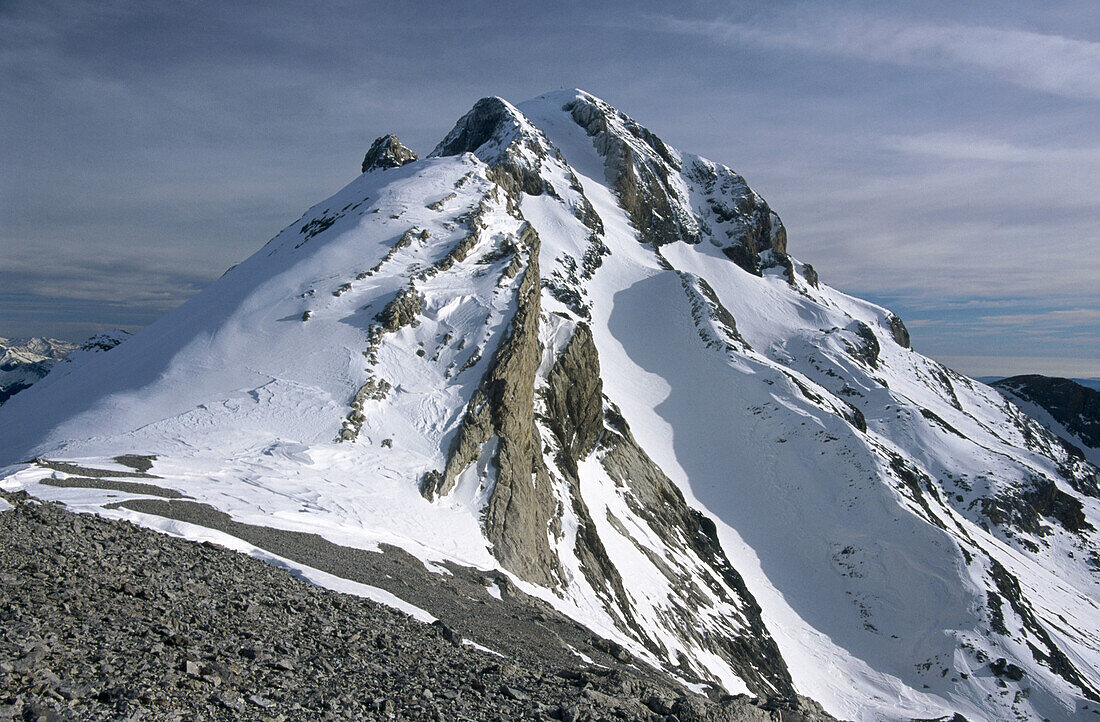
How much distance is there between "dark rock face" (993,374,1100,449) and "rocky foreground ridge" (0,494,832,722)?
159 m

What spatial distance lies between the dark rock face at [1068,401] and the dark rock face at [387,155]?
138m

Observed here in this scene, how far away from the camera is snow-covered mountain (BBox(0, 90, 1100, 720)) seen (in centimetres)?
2703

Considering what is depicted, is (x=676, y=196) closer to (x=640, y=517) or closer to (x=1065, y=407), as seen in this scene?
(x=640, y=517)

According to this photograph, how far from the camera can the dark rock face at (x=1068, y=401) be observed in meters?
135

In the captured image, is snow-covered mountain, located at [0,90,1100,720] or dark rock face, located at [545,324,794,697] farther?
dark rock face, located at [545,324,794,697]

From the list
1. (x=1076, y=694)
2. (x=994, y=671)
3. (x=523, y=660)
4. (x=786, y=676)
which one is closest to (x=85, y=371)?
(x=523, y=660)

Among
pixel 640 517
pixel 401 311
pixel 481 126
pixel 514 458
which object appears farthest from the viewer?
pixel 481 126

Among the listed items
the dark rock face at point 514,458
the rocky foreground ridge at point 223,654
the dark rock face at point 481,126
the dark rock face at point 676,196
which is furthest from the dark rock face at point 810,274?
the rocky foreground ridge at point 223,654

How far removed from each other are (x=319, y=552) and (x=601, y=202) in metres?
93.6

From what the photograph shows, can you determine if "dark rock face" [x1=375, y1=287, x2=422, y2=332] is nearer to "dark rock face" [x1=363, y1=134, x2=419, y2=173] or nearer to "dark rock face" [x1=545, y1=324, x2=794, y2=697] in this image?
"dark rock face" [x1=545, y1=324, x2=794, y2=697]

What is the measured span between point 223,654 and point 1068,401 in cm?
17321

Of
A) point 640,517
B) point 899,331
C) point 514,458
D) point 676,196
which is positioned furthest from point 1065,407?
point 514,458

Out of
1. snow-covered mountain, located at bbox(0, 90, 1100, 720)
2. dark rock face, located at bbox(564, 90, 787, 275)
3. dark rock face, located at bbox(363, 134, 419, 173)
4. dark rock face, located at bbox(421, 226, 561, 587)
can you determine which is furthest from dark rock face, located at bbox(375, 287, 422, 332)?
dark rock face, located at bbox(564, 90, 787, 275)

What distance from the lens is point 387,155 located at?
8269 centimetres
